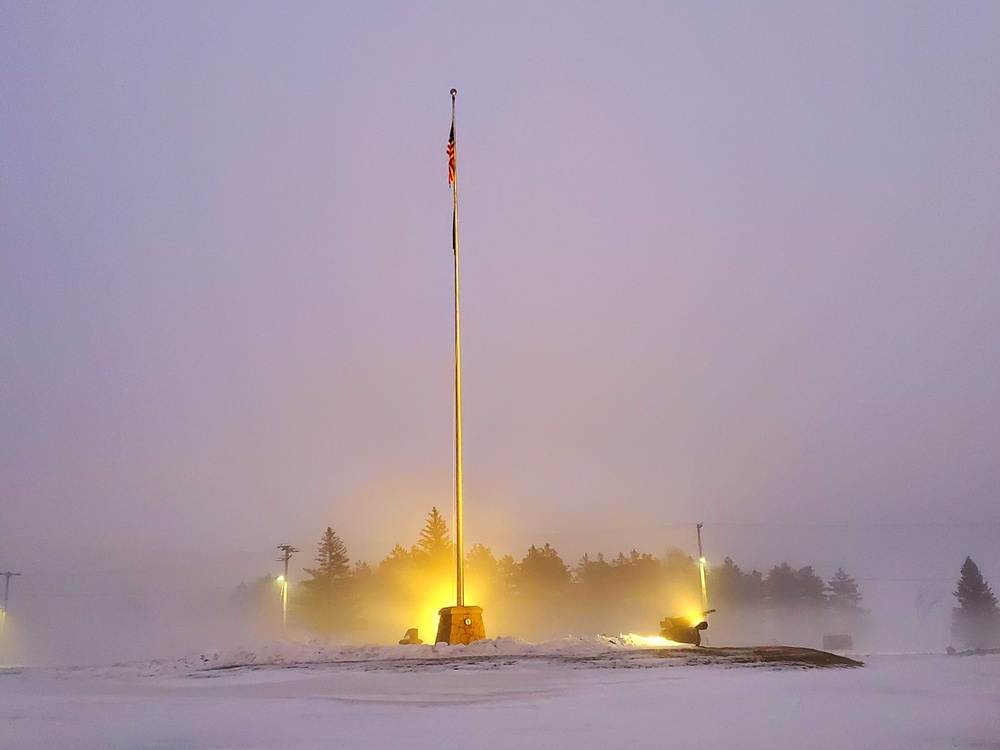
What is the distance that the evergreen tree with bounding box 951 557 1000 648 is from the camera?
81.1m

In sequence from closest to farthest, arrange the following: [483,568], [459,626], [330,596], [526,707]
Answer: [526,707], [459,626], [330,596], [483,568]

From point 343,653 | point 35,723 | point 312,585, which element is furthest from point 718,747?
point 312,585

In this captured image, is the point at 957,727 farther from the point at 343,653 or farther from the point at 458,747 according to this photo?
the point at 343,653

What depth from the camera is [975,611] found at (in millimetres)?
81375

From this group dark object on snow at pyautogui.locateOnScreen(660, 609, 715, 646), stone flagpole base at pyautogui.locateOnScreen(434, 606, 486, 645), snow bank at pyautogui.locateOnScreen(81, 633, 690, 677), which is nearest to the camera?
snow bank at pyautogui.locateOnScreen(81, 633, 690, 677)

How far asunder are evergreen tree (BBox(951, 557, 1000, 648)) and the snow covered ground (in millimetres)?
89176

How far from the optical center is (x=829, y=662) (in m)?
9.41

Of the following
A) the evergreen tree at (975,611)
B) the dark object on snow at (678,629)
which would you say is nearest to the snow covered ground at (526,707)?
the dark object on snow at (678,629)

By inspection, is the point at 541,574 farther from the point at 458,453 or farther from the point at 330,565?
the point at 458,453

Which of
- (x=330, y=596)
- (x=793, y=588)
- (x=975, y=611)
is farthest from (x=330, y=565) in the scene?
(x=975, y=611)

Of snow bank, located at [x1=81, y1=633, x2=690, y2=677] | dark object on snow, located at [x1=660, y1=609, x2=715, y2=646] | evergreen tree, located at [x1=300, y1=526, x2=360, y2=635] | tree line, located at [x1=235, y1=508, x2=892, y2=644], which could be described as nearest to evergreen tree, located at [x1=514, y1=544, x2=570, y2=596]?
tree line, located at [x1=235, y1=508, x2=892, y2=644]

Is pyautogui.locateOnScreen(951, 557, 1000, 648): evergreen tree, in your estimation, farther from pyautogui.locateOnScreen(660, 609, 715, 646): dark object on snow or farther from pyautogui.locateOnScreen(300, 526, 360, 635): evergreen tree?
pyautogui.locateOnScreen(660, 609, 715, 646): dark object on snow

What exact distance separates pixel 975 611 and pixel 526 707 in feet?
312

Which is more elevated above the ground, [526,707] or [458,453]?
[458,453]
